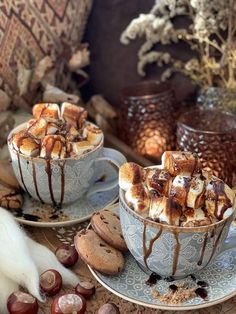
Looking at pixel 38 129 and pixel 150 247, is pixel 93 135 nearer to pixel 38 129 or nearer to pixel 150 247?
pixel 38 129

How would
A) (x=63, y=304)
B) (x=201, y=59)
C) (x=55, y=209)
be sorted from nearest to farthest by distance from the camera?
(x=63, y=304) < (x=55, y=209) < (x=201, y=59)

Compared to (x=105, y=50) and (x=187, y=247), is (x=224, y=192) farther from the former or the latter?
(x=105, y=50)

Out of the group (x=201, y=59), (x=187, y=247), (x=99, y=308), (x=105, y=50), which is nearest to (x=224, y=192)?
(x=187, y=247)

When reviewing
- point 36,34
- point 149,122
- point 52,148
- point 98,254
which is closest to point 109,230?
point 98,254

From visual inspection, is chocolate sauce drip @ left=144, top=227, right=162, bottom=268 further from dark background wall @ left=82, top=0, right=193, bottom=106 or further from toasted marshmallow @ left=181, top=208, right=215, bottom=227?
dark background wall @ left=82, top=0, right=193, bottom=106

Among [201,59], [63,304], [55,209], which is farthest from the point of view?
[201,59]

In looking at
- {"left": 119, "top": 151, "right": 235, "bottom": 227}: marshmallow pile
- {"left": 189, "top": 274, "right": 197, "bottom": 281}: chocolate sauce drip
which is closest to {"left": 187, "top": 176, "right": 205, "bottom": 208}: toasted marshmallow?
{"left": 119, "top": 151, "right": 235, "bottom": 227}: marshmallow pile
